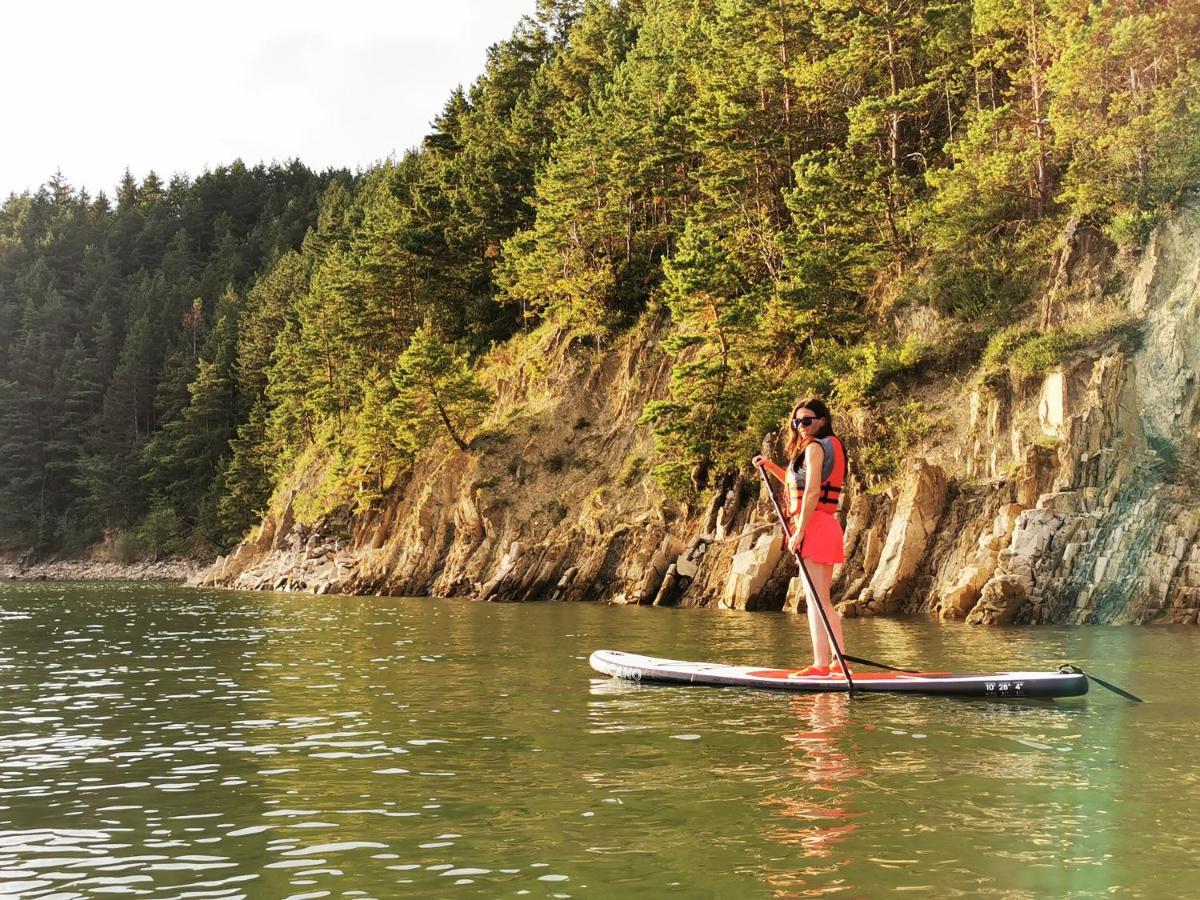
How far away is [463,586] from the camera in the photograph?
164 ft

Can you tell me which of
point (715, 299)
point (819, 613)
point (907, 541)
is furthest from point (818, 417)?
point (715, 299)

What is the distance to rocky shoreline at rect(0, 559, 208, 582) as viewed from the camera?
9138cm

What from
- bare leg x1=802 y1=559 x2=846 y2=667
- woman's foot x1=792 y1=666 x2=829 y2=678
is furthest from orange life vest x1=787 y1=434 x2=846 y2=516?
woman's foot x1=792 y1=666 x2=829 y2=678

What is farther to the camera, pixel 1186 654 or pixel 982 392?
pixel 982 392

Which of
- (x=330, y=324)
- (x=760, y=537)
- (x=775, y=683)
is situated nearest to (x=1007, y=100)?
(x=760, y=537)

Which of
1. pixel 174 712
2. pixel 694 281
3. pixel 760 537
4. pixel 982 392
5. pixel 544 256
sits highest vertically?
pixel 544 256

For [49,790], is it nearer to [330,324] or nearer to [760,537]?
[760,537]

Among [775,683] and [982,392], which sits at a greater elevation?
[982,392]

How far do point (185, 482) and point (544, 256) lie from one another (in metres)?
56.1

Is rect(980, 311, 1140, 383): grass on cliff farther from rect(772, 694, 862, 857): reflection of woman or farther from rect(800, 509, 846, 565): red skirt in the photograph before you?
rect(772, 694, 862, 857): reflection of woman

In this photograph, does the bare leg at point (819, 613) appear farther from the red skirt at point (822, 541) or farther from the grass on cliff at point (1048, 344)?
the grass on cliff at point (1048, 344)

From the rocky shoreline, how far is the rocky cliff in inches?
1711

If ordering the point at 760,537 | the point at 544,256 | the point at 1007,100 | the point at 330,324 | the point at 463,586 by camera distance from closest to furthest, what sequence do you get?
the point at 760,537, the point at 1007,100, the point at 463,586, the point at 544,256, the point at 330,324

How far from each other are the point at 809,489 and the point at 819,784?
5.71 m
